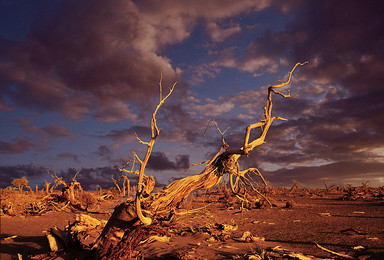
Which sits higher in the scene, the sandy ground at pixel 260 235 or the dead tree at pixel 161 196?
the dead tree at pixel 161 196

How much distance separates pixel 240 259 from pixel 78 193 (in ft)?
44.0

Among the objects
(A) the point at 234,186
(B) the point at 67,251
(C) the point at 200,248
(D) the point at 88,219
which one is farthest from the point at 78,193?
(A) the point at 234,186

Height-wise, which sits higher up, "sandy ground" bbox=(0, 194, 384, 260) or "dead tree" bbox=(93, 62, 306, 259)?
"dead tree" bbox=(93, 62, 306, 259)

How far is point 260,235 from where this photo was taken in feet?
27.4

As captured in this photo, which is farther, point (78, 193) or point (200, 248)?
point (78, 193)

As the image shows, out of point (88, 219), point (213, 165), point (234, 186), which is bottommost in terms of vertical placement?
point (88, 219)

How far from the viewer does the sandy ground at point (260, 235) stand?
626cm

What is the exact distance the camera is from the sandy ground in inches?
246

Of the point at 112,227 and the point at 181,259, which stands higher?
the point at 112,227

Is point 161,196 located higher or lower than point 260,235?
higher

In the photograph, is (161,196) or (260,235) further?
(260,235)

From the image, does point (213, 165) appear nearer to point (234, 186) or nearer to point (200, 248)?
point (234, 186)

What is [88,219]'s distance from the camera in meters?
8.64

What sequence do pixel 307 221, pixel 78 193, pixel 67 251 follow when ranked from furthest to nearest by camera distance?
pixel 78 193 < pixel 307 221 < pixel 67 251
